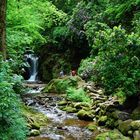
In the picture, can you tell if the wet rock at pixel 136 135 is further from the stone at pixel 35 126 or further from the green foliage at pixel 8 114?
the green foliage at pixel 8 114

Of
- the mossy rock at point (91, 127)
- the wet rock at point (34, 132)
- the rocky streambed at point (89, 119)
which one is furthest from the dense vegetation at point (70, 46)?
the wet rock at point (34, 132)

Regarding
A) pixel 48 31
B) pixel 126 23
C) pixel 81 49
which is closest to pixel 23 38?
pixel 126 23

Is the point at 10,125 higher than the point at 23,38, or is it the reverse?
the point at 23,38

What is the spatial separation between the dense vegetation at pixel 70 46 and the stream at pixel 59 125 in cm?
189

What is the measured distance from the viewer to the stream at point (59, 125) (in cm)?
1236

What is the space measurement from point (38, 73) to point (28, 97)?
13389mm

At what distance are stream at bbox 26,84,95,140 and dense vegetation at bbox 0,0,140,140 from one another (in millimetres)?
1893

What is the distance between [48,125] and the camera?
1404 centimetres

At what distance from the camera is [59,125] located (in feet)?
46.4

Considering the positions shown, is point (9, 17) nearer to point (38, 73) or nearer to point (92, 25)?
point (92, 25)

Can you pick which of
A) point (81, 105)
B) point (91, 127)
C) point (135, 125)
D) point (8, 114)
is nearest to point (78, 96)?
point (81, 105)

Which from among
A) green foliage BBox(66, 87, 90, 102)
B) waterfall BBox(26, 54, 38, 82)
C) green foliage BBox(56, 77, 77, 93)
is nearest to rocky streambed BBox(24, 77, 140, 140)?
green foliage BBox(66, 87, 90, 102)

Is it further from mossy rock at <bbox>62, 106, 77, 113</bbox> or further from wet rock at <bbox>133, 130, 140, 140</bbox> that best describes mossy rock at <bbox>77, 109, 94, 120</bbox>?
wet rock at <bbox>133, 130, 140, 140</bbox>

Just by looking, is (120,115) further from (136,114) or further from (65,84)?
(65,84)
